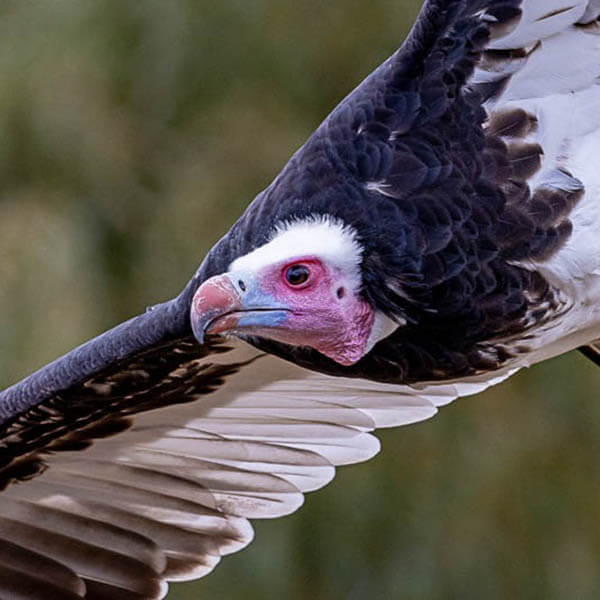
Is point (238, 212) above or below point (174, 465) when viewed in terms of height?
above

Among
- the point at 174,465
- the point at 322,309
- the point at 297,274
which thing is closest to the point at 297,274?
the point at 297,274

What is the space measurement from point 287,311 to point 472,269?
20.8 inches

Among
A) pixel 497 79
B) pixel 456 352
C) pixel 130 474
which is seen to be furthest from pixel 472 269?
pixel 130 474

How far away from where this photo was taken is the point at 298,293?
14.9ft

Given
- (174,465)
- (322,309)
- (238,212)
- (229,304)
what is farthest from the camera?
(238,212)

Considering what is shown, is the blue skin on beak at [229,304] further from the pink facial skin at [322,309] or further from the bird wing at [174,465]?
the bird wing at [174,465]

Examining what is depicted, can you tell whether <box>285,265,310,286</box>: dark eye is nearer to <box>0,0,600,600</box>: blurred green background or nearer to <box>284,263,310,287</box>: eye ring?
<box>284,263,310,287</box>: eye ring

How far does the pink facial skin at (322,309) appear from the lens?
177 inches

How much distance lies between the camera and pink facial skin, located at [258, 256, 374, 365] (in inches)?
177

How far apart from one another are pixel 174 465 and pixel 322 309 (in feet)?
5.40

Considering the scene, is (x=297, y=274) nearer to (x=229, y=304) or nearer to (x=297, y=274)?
(x=297, y=274)

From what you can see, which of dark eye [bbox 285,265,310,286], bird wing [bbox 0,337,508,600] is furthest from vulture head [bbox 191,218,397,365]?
bird wing [bbox 0,337,508,600]

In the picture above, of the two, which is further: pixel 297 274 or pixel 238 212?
pixel 238 212

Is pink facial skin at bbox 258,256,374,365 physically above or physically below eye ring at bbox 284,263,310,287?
below
